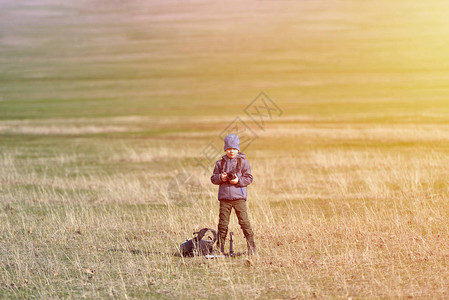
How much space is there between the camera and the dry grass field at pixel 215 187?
10.7 meters

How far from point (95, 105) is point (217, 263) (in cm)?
6648

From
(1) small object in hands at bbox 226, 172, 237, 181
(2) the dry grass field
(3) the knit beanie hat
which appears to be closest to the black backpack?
(2) the dry grass field

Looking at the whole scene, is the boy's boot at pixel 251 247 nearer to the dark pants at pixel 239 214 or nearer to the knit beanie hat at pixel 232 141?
the dark pants at pixel 239 214

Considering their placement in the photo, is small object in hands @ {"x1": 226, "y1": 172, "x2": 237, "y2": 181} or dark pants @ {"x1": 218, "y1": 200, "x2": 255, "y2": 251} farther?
dark pants @ {"x1": 218, "y1": 200, "x2": 255, "y2": 251}

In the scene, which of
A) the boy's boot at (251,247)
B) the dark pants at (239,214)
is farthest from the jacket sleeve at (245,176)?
the boy's boot at (251,247)

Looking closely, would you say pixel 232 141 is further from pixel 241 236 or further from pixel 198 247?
pixel 241 236

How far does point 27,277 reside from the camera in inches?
432

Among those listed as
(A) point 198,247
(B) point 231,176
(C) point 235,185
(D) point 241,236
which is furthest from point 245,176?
(D) point 241,236

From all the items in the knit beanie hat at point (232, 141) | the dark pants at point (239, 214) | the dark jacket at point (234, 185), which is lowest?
the dark pants at point (239, 214)

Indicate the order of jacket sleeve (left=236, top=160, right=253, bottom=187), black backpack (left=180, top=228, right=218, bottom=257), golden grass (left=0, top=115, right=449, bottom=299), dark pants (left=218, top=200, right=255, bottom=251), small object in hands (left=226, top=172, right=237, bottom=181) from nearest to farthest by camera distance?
golden grass (left=0, top=115, right=449, bottom=299) < small object in hands (left=226, top=172, right=237, bottom=181) < jacket sleeve (left=236, top=160, right=253, bottom=187) < dark pants (left=218, top=200, right=255, bottom=251) < black backpack (left=180, top=228, right=218, bottom=257)

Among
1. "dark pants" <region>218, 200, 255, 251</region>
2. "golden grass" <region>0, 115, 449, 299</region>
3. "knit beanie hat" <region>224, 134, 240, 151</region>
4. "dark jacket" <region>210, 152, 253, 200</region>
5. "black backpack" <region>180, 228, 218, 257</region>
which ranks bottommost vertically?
"golden grass" <region>0, 115, 449, 299</region>

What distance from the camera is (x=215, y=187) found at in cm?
2205

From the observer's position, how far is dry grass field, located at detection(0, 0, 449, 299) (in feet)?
35.2

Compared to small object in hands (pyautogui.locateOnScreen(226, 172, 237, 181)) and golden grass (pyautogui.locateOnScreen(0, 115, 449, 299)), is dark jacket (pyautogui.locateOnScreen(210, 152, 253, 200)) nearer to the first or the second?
small object in hands (pyautogui.locateOnScreen(226, 172, 237, 181))
